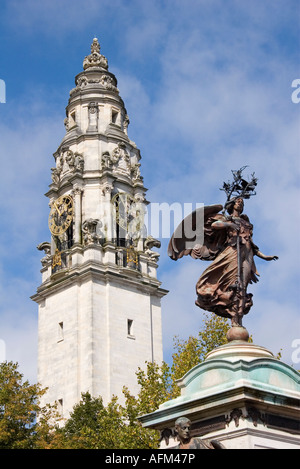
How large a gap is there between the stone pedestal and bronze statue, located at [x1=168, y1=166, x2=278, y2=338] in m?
0.80

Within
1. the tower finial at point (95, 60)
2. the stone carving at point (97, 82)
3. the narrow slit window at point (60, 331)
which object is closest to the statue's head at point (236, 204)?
the narrow slit window at point (60, 331)

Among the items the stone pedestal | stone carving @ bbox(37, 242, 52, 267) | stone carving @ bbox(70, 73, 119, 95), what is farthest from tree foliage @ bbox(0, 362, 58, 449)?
stone carving @ bbox(70, 73, 119, 95)

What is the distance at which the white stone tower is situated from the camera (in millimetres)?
52375

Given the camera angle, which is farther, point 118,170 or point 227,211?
point 118,170

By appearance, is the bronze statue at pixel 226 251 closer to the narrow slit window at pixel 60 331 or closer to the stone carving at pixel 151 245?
the narrow slit window at pixel 60 331

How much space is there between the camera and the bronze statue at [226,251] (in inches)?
503

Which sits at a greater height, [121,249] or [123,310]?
[121,249]

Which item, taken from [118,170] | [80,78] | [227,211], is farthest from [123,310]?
[227,211]

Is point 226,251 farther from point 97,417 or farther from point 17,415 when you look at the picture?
point 97,417

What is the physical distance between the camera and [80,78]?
64750 millimetres

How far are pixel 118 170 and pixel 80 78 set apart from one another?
31.5 feet

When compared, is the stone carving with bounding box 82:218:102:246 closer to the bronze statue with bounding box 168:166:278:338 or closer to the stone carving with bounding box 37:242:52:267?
the stone carving with bounding box 37:242:52:267

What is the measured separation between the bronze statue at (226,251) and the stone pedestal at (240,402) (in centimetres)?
80
